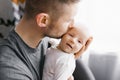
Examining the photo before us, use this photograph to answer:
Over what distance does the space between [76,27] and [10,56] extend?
305mm

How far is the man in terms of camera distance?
96cm

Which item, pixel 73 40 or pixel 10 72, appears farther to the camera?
pixel 73 40

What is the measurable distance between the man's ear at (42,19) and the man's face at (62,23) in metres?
0.03

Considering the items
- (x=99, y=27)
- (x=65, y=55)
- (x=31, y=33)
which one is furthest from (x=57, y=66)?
(x=99, y=27)

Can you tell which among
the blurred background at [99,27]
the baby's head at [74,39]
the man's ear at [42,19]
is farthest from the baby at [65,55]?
the blurred background at [99,27]

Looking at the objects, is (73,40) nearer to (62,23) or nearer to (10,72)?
(62,23)

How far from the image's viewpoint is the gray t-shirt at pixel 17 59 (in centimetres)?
95

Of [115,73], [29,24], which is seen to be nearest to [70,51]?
[29,24]

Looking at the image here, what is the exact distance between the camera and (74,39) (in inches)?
42.8

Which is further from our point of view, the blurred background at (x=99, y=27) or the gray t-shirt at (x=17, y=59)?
the blurred background at (x=99, y=27)

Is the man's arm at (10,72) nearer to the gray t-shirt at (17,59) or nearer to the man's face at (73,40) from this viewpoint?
the gray t-shirt at (17,59)

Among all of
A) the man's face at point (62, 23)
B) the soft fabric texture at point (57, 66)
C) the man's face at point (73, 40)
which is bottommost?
the soft fabric texture at point (57, 66)

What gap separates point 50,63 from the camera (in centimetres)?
109

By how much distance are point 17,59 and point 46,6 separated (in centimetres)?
23
